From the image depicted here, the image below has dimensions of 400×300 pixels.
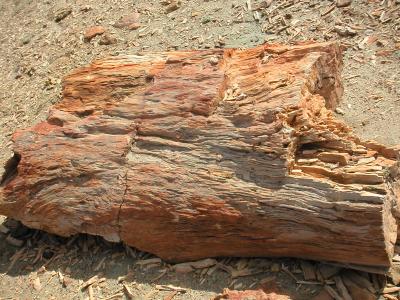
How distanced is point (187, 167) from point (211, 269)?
0.74 meters

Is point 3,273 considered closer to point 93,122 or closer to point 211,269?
point 93,122

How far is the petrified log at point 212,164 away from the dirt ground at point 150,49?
0.21 meters

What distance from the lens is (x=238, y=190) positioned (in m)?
3.56

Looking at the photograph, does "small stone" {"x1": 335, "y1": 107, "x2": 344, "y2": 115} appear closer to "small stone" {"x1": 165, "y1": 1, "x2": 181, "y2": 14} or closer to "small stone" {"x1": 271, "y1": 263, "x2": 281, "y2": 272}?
"small stone" {"x1": 271, "y1": 263, "x2": 281, "y2": 272}

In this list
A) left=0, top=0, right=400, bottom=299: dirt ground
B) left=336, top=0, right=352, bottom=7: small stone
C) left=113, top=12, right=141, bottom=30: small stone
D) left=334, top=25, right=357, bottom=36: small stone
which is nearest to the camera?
left=0, top=0, right=400, bottom=299: dirt ground

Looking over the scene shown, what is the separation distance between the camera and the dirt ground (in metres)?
3.87

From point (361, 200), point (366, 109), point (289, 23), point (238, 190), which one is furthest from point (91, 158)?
point (289, 23)

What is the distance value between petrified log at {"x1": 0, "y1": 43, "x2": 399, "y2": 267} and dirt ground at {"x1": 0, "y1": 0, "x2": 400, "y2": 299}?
0.21 meters

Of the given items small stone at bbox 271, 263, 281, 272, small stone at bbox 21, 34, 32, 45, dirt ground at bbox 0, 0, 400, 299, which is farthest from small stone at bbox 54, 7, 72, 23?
small stone at bbox 271, 263, 281, 272

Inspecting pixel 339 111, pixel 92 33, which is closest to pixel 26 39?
pixel 92 33

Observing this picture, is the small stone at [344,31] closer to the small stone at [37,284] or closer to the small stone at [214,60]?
the small stone at [214,60]

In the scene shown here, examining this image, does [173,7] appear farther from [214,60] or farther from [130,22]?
[214,60]

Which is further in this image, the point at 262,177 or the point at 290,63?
the point at 290,63

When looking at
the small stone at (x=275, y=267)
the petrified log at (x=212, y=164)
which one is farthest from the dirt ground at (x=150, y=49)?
the petrified log at (x=212, y=164)
